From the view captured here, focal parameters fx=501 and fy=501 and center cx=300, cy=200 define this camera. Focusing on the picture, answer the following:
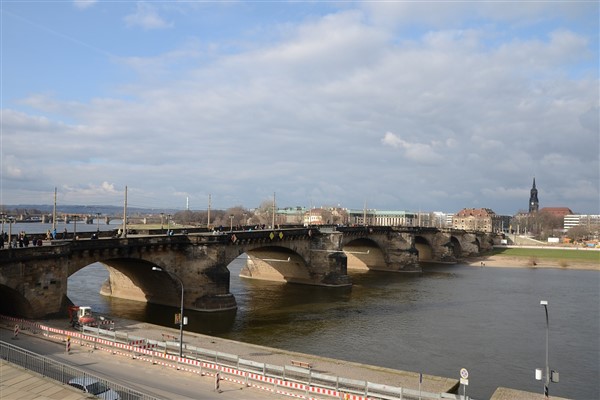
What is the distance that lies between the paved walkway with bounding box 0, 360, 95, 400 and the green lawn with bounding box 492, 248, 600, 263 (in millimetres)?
115249

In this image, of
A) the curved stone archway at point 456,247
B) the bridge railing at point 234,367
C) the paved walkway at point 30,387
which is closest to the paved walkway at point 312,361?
the bridge railing at point 234,367

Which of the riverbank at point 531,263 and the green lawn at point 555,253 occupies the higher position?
the green lawn at point 555,253

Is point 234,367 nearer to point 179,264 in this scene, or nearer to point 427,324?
point 179,264

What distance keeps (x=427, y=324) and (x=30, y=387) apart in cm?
3337

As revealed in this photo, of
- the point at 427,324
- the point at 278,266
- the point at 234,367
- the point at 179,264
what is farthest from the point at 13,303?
the point at 278,266

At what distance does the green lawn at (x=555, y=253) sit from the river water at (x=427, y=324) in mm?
44418

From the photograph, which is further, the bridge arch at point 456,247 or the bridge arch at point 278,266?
the bridge arch at point 456,247

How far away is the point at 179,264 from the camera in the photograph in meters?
46.0

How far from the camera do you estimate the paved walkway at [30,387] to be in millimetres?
17070

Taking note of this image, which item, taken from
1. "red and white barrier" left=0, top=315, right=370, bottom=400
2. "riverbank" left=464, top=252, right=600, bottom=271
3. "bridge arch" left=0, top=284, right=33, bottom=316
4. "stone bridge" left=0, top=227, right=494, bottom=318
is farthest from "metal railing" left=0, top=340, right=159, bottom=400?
"riverbank" left=464, top=252, right=600, bottom=271

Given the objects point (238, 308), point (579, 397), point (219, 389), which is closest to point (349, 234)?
point (238, 308)

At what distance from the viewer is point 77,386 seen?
701 inches

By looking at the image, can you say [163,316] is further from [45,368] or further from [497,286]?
[497,286]

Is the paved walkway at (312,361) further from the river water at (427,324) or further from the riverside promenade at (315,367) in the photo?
the river water at (427,324)
